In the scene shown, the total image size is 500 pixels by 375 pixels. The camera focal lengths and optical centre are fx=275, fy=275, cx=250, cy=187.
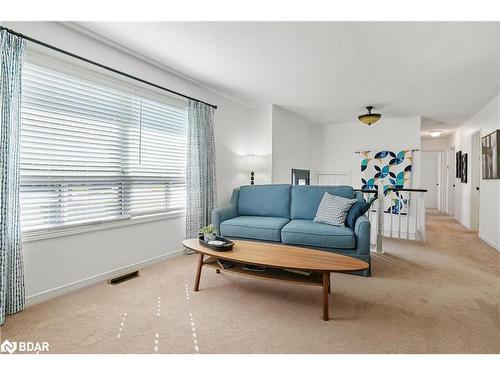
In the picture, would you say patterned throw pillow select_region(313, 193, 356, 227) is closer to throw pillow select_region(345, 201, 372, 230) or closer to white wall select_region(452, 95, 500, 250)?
throw pillow select_region(345, 201, 372, 230)

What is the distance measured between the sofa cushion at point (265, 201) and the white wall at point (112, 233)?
0.50m

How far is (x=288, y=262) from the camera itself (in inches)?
86.7

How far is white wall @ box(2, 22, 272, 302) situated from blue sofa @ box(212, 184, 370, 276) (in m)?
0.59

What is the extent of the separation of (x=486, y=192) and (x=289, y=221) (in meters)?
3.67

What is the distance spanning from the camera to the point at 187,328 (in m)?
1.91

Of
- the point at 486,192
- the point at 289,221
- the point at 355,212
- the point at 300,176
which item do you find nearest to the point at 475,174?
the point at 486,192

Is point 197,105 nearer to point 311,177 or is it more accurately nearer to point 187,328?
point 187,328

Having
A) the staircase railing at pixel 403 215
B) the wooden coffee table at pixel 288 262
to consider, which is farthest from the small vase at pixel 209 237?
the staircase railing at pixel 403 215

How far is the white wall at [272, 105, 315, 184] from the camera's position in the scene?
5.03 m

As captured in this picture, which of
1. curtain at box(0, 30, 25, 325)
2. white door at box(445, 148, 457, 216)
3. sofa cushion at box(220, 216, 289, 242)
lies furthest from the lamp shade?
white door at box(445, 148, 457, 216)

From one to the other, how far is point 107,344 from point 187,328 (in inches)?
19.5

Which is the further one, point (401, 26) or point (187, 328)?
point (401, 26)

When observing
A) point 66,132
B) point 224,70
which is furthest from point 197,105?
point 66,132

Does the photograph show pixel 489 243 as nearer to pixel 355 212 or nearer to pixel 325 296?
pixel 355 212
